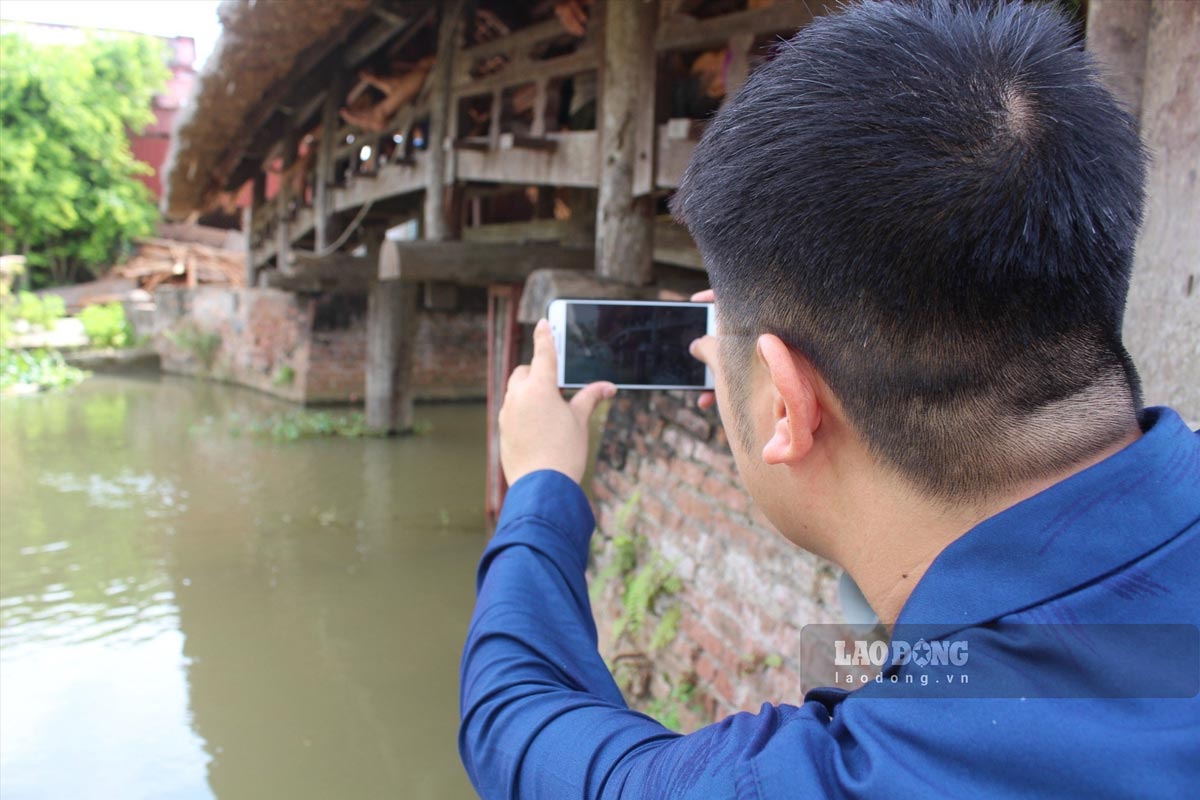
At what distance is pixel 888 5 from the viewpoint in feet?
2.50

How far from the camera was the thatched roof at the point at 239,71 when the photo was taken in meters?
5.12

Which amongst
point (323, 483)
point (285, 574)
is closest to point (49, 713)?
point (285, 574)

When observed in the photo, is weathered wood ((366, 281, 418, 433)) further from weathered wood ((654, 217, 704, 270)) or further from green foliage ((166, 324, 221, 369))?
green foliage ((166, 324, 221, 369))

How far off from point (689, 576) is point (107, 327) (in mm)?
13741

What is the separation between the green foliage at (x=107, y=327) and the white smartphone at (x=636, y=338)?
14713 mm

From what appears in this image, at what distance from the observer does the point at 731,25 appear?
3.20 metres

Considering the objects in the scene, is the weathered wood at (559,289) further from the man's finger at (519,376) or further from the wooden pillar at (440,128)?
the wooden pillar at (440,128)

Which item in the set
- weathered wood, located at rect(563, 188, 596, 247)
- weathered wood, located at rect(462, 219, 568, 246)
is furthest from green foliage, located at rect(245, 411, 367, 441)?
weathered wood, located at rect(563, 188, 596, 247)

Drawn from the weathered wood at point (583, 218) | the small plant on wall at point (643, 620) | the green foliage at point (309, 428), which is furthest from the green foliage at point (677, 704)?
the green foliage at point (309, 428)

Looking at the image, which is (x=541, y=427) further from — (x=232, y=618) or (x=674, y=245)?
(x=232, y=618)

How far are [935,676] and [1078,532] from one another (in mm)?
137

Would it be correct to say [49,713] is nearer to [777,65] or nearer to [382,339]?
[777,65]

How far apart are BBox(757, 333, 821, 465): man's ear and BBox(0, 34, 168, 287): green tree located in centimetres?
1932

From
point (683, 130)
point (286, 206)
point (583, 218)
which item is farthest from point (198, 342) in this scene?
point (683, 130)
